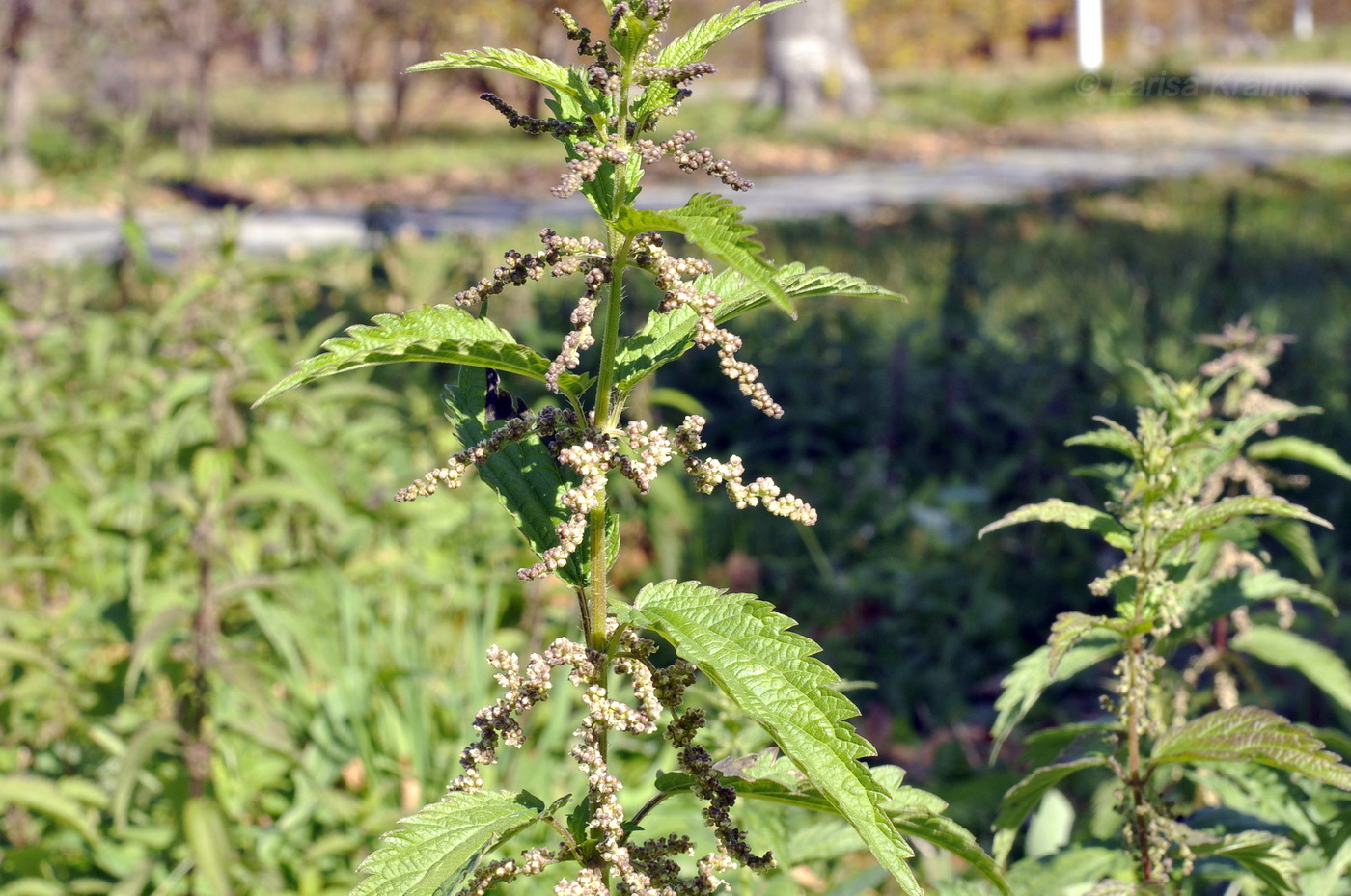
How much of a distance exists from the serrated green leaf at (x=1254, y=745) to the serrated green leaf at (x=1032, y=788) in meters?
0.09

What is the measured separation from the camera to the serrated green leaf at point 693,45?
1014 mm

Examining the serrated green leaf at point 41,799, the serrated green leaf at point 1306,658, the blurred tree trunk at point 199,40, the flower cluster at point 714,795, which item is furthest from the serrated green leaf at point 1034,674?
the blurred tree trunk at point 199,40

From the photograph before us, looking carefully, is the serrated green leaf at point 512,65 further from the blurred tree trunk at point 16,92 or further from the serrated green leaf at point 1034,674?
the blurred tree trunk at point 16,92

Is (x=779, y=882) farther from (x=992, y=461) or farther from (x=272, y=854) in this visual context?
(x=992, y=461)

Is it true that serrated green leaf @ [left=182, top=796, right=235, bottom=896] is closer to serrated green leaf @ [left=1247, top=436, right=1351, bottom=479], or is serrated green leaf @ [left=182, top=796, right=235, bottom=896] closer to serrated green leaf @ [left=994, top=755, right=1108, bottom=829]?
serrated green leaf @ [left=994, top=755, right=1108, bottom=829]

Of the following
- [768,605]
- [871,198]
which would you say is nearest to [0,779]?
[768,605]

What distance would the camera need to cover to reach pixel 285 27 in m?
16.3

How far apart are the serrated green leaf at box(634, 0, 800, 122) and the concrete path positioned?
639 cm

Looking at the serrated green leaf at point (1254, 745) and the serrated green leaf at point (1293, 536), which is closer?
the serrated green leaf at point (1254, 745)

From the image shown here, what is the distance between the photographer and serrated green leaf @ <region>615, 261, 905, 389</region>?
1030mm

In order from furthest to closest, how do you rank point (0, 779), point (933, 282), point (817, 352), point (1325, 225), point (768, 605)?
point (1325, 225), point (933, 282), point (817, 352), point (0, 779), point (768, 605)

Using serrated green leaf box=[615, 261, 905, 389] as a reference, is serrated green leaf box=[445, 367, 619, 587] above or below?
below

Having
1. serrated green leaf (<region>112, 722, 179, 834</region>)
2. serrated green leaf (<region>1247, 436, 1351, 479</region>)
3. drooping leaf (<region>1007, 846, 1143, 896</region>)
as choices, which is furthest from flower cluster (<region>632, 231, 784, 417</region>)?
serrated green leaf (<region>112, 722, 179, 834</region>)

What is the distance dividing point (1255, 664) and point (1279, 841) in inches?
84.1
